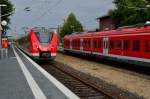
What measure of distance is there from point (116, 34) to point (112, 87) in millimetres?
13302

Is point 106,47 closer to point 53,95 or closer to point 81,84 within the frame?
point 81,84

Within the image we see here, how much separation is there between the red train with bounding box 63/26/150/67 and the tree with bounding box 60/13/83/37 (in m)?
69.8

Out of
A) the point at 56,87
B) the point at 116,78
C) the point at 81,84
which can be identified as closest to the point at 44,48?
the point at 116,78

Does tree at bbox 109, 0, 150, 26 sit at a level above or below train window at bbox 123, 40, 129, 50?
above

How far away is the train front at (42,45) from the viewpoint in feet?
114

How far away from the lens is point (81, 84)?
19750mm

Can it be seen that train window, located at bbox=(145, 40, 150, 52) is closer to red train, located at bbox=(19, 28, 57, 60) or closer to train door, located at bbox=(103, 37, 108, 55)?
train door, located at bbox=(103, 37, 108, 55)

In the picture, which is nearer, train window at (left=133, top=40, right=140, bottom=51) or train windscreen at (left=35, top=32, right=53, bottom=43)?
train window at (left=133, top=40, right=140, bottom=51)

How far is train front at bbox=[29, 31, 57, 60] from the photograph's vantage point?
34.7 m

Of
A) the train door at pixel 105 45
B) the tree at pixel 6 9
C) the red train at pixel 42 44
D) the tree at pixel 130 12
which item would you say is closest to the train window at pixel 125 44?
the train door at pixel 105 45

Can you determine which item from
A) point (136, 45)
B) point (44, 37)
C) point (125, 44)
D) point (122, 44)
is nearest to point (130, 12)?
point (44, 37)

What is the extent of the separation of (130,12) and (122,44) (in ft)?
163

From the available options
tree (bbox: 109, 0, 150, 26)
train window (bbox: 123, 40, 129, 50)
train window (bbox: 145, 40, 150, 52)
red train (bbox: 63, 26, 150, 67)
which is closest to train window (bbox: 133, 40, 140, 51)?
red train (bbox: 63, 26, 150, 67)

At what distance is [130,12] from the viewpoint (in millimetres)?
78688
